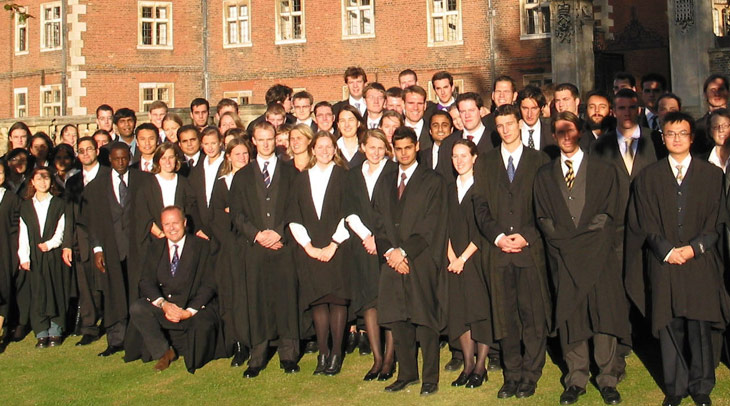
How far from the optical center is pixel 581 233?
758cm

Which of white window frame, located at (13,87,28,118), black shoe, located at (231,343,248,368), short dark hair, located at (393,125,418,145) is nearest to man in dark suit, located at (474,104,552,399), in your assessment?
short dark hair, located at (393,125,418,145)

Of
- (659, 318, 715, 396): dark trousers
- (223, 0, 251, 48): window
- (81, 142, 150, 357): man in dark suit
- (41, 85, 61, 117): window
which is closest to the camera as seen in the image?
(659, 318, 715, 396): dark trousers

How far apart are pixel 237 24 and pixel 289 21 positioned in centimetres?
194

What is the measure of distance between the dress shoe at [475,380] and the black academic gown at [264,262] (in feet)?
5.68

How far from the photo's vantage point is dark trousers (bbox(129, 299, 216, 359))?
30.2 ft

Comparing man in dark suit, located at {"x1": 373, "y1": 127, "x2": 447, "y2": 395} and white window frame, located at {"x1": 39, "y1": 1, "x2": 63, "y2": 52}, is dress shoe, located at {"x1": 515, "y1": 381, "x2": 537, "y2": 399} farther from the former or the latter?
white window frame, located at {"x1": 39, "y1": 1, "x2": 63, "y2": 52}

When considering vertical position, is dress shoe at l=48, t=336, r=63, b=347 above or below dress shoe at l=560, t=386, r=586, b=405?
above

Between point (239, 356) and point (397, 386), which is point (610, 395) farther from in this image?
point (239, 356)

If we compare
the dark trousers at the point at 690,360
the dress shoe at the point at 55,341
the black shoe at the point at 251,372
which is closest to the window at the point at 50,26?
the dress shoe at the point at 55,341

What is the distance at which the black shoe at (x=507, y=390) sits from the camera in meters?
7.63

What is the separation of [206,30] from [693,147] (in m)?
26.3

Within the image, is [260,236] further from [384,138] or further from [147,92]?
[147,92]

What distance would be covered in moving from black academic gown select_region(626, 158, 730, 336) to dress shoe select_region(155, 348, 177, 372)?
4.38m

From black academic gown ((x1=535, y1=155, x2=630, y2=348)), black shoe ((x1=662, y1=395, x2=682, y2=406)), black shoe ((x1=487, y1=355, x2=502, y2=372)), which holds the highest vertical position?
black academic gown ((x1=535, y1=155, x2=630, y2=348))
